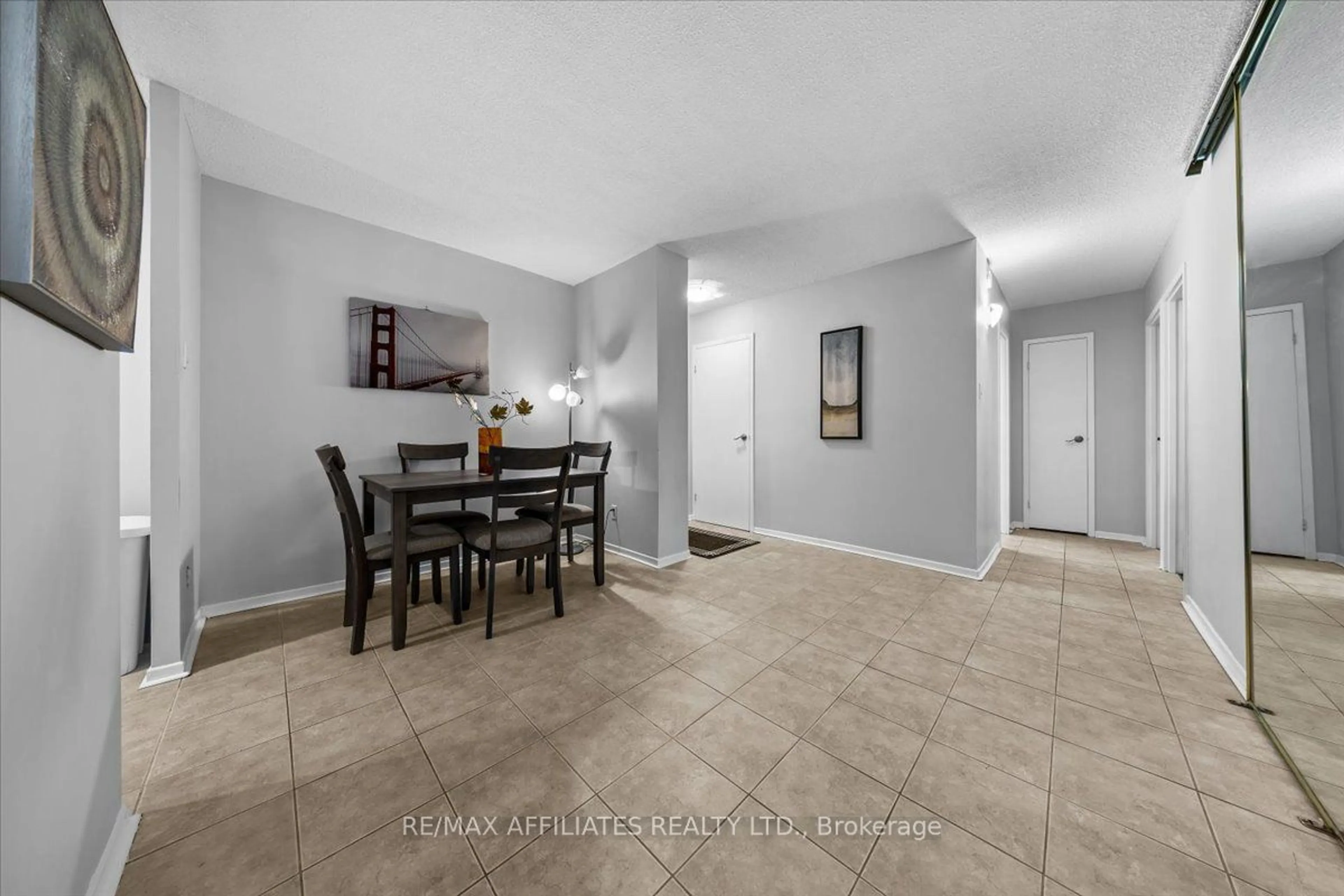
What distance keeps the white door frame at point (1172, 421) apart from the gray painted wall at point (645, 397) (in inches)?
125

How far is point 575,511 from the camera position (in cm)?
296

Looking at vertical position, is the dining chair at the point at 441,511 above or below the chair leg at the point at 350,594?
above

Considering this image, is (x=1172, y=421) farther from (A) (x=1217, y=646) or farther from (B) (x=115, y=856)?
(B) (x=115, y=856)

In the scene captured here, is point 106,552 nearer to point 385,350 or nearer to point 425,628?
point 425,628

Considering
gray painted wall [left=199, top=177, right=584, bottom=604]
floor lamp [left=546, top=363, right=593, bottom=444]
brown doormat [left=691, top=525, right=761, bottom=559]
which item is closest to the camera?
gray painted wall [left=199, top=177, right=584, bottom=604]

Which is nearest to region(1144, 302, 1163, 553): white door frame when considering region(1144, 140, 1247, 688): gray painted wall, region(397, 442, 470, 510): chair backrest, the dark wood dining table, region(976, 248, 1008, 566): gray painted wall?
region(976, 248, 1008, 566): gray painted wall

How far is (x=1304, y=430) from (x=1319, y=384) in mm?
185

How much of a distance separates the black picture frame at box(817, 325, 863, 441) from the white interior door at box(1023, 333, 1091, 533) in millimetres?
2471

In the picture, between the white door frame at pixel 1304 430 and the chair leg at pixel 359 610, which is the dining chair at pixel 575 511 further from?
the white door frame at pixel 1304 430

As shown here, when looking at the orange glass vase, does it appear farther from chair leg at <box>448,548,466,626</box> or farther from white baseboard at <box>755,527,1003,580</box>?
white baseboard at <box>755,527,1003,580</box>

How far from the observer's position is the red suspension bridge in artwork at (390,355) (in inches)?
114

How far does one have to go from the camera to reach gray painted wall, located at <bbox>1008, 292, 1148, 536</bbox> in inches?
165

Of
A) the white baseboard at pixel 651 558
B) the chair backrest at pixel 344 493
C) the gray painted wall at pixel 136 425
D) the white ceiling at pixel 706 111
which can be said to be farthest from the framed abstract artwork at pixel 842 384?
the gray painted wall at pixel 136 425

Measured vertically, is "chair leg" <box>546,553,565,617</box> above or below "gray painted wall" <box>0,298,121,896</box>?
below
